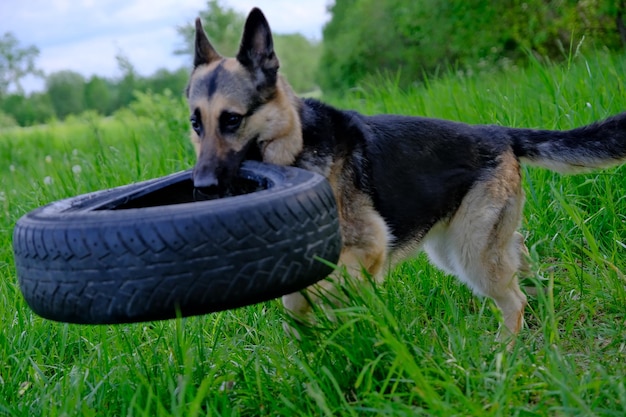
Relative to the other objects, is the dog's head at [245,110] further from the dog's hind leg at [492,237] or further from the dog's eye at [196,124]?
the dog's hind leg at [492,237]

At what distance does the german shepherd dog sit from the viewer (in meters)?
3.44

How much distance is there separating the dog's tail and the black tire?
195cm

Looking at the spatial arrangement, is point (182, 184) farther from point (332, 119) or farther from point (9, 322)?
point (9, 322)

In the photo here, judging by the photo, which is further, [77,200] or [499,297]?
[499,297]

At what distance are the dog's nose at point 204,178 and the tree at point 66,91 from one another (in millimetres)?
53535

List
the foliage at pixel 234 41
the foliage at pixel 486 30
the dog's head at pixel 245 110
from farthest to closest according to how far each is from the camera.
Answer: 1. the foliage at pixel 234 41
2. the foliage at pixel 486 30
3. the dog's head at pixel 245 110

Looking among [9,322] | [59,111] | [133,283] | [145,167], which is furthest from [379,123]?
[59,111]

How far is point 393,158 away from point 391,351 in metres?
1.48

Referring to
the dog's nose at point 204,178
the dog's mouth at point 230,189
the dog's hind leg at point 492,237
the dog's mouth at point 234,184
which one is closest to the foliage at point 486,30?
the dog's hind leg at point 492,237

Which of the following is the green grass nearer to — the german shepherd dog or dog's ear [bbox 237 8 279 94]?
the german shepherd dog

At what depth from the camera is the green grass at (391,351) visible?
2426mm

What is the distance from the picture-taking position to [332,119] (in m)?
3.78

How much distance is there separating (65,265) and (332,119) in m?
1.83

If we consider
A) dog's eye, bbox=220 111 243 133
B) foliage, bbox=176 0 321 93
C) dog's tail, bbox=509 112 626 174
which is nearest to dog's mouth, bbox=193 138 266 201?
dog's eye, bbox=220 111 243 133
